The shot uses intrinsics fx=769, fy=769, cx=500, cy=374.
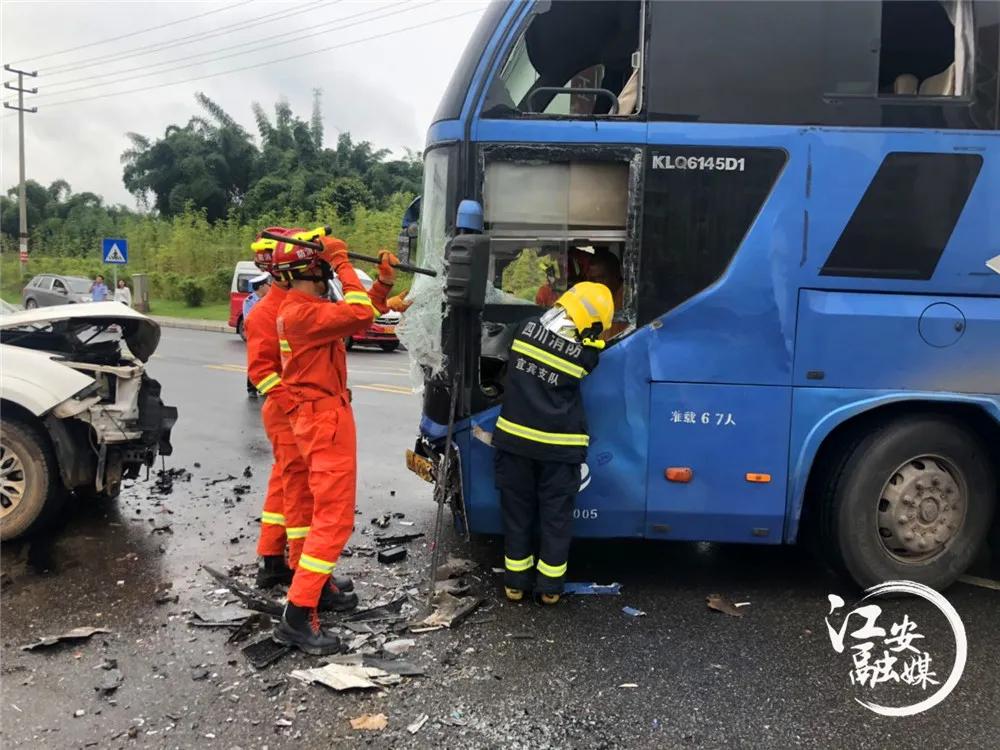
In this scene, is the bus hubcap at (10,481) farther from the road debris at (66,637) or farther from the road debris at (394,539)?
the road debris at (394,539)

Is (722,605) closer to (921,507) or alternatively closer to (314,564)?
(921,507)

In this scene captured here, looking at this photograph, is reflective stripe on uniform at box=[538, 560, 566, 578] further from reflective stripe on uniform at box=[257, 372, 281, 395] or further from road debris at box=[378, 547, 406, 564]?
reflective stripe on uniform at box=[257, 372, 281, 395]

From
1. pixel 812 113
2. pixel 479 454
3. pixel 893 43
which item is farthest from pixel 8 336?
pixel 893 43

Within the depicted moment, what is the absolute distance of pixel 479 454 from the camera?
429 cm

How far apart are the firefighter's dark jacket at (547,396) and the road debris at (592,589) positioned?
876 mm

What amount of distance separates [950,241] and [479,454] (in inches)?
107

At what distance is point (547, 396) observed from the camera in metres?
4.03

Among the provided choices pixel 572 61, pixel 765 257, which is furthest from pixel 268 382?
pixel 765 257

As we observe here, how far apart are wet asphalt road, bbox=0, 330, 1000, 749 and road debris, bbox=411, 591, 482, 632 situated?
7cm

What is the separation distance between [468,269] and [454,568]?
1.97 metres

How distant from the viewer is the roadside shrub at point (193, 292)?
1278 inches

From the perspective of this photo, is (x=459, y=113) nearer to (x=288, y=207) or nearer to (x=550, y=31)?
(x=550, y=31)

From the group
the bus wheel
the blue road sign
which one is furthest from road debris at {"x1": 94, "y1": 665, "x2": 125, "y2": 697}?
the blue road sign

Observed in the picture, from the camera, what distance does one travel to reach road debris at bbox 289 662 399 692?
337 centimetres
